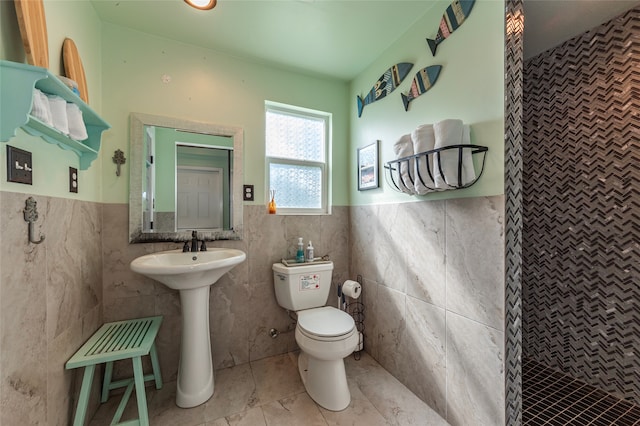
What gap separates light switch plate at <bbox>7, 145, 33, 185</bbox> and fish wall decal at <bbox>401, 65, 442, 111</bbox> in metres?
1.86

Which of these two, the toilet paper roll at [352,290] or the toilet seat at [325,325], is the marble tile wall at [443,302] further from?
the toilet seat at [325,325]

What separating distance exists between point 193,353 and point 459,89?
212cm

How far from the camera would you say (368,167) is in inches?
78.1

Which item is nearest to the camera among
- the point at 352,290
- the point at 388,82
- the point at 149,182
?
the point at 149,182

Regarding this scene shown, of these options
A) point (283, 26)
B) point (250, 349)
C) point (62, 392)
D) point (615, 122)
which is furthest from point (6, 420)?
point (615, 122)

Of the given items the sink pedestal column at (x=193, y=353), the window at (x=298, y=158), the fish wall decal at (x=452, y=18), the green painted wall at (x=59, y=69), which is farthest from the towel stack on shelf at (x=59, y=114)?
the fish wall decal at (x=452, y=18)

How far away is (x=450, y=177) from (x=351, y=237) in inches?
45.5

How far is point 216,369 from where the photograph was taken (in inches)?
Result: 71.1

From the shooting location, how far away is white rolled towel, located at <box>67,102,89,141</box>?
950 mm

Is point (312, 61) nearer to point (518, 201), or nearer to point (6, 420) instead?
point (518, 201)

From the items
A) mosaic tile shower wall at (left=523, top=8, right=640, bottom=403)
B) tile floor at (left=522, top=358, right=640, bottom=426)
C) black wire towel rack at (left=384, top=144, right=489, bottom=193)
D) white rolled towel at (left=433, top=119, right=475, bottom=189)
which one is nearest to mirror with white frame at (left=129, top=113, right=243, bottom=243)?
black wire towel rack at (left=384, top=144, right=489, bottom=193)

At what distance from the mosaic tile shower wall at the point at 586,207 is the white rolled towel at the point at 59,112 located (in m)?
2.76

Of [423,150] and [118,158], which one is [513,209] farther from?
[118,158]

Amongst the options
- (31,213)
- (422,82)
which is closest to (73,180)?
(31,213)
